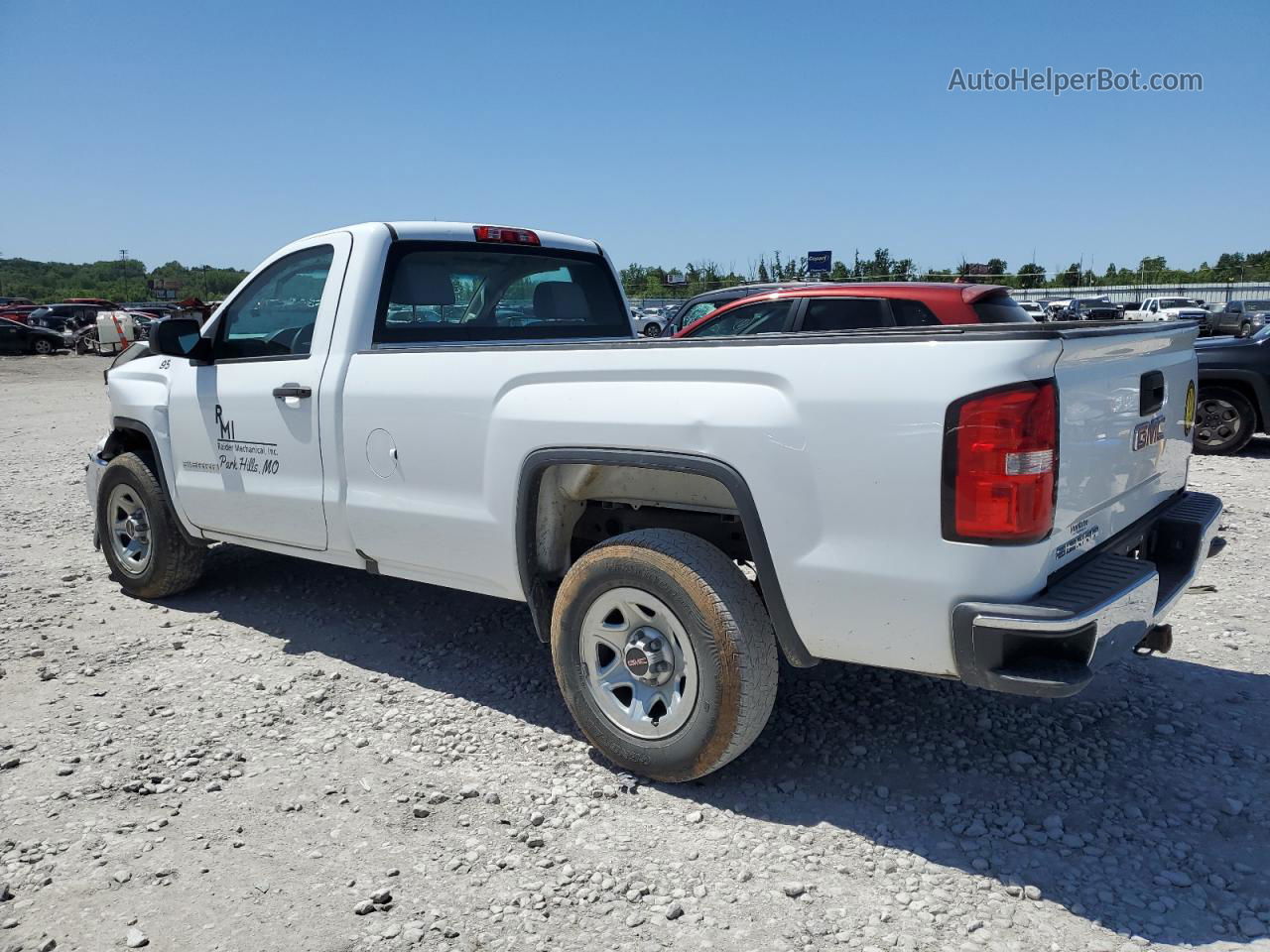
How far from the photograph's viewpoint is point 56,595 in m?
5.48

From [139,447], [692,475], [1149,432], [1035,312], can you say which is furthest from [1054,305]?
[692,475]

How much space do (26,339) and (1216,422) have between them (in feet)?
114

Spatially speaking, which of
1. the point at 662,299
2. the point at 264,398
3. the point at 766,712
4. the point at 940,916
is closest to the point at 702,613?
the point at 766,712

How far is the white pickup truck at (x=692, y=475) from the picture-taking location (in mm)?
2496

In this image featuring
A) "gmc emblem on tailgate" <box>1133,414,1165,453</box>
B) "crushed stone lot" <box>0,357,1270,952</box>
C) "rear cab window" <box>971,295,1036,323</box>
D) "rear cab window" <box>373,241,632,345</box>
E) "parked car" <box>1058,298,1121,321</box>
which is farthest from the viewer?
"parked car" <box>1058,298,1121,321</box>

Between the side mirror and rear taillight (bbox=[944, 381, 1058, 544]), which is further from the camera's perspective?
the side mirror

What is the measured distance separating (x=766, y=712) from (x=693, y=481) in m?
0.82

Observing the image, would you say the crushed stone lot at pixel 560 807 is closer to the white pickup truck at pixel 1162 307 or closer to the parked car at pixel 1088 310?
the parked car at pixel 1088 310

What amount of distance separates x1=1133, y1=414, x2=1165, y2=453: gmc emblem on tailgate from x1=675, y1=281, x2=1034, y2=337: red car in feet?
15.2

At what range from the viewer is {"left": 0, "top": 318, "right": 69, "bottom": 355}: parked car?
31.2m

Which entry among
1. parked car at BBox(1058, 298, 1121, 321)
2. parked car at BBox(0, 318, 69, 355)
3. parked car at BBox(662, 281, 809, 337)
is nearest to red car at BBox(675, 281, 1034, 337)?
parked car at BBox(662, 281, 809, 337)

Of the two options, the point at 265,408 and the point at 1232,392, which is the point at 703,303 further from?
the point at 265,408

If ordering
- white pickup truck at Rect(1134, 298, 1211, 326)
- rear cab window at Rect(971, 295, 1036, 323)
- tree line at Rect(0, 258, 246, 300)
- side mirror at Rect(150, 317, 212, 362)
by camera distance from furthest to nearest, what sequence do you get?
tree line at Rect(0, 258, 246, 300), white pickup truck at Rect(1134, 298, 1211, 326), rear cab window at Rect(971, 295, 1036, 323), side mirror at Rect(150, 317, 212, 362)

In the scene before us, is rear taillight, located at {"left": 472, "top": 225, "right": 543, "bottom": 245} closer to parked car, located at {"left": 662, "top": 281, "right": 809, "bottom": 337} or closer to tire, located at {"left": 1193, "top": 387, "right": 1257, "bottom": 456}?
parked car, located at {"left": 662, "top": 281, "right": 809, "bottom": 337}
